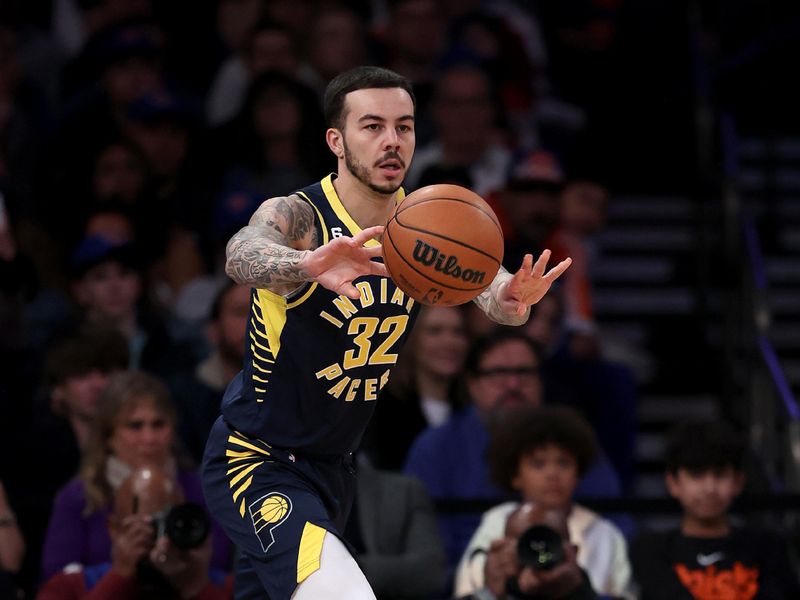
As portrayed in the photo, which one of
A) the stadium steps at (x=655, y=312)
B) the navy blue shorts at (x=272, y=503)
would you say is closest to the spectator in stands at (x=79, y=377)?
the navy blue shorts at (x=272, y=503)

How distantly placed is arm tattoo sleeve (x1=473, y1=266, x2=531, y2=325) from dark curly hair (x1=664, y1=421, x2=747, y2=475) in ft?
5.94

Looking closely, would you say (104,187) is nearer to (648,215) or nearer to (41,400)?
(41,400)

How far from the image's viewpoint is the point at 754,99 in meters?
11.2

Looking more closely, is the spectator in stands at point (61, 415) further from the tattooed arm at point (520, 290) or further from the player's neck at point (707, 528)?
the player's neck at point (707, 528)

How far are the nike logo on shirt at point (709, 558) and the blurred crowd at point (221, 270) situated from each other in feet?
1.09

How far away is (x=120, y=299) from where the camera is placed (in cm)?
782

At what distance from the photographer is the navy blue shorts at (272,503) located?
14.7ft

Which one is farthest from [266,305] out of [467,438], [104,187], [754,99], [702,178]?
[754,99]

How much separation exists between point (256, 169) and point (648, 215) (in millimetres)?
3367

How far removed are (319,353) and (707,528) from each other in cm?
244

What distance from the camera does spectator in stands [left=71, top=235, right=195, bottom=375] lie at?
772 cm

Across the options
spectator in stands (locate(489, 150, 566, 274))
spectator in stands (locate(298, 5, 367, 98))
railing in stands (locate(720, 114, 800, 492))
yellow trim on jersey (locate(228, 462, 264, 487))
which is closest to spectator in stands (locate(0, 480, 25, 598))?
yellow trim on jersey (locate(228, 462, 264, 487))

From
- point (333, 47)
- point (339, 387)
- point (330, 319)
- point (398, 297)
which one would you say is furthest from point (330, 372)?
point (333, 47)

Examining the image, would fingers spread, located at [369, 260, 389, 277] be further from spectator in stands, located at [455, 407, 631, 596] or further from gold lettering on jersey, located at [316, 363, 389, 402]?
spectator in stands, located at [455, 407, 631, 596]
